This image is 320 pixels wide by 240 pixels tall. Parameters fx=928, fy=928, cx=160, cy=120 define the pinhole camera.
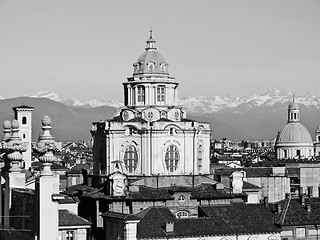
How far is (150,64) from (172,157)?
17.1ft

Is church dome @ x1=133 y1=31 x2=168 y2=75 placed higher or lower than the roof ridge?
higher

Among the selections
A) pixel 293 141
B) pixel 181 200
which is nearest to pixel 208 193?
pixel 181 200

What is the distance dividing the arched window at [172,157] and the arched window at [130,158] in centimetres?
155

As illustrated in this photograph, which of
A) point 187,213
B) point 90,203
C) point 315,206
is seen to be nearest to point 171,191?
point 187,213

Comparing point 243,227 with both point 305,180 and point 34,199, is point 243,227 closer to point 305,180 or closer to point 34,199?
point 34,199

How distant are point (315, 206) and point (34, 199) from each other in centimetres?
2942

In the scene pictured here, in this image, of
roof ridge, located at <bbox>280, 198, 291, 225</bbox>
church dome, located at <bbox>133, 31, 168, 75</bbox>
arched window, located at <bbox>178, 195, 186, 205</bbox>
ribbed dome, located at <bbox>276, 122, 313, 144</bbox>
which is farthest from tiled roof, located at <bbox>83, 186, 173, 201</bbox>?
ribbed dome, located at <bbox>276, 122, 313, 144</bbox>

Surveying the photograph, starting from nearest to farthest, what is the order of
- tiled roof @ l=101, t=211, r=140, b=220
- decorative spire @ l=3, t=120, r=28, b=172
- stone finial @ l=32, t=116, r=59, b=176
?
stone finial @ l=32, t=116, r=59, b=176 < decorative spire @ l=3, t=120, r=28, b=172 < tiled roof @ l=101, t=211, r=140, b=220

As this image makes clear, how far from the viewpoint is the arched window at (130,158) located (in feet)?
149

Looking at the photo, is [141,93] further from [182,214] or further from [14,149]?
[14,149]

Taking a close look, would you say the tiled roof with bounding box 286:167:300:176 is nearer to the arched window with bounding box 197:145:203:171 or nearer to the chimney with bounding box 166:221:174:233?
the arched window with bounding box 197:145:203:171

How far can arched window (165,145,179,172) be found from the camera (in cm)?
4550

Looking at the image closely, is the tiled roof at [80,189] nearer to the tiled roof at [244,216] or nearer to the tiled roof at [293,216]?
the tiled roof at [244,216]

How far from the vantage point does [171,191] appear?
43.2m
